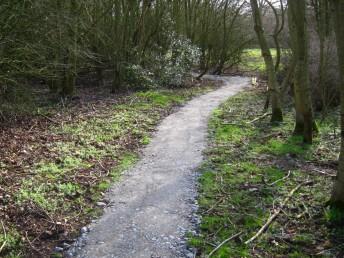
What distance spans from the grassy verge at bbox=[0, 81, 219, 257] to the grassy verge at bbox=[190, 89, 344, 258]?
1.79 meters

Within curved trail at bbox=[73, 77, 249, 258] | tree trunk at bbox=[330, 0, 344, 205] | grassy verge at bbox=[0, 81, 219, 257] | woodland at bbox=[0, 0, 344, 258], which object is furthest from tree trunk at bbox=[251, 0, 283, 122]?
tree trunk at bbox=[330, 0, 344, 205]

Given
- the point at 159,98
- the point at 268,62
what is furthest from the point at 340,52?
the point at 159,98

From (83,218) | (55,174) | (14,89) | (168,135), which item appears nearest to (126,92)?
(168,135)

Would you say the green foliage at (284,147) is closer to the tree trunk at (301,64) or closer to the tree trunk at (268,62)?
the tree trunk at (301,64)

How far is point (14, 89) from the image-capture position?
31.2ft

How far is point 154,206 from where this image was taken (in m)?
6.39

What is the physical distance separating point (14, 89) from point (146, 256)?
615 centimetres

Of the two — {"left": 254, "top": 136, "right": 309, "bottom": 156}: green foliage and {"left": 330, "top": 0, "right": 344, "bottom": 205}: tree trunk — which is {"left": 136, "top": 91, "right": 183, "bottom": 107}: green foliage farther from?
{"left": 330, "top": 0, "right": 344, "bottom": 205}: tree trunk

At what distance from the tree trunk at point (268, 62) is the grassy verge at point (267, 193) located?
0.99 metres

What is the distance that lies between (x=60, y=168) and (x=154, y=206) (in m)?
2.16

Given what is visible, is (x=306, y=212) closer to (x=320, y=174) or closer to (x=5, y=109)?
(x=320, y=174)

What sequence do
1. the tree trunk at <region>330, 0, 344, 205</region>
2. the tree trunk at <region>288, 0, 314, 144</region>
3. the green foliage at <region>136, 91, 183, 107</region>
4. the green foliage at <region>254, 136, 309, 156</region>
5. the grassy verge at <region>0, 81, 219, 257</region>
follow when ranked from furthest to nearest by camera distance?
the green foliage at <region>136, 91, 183, 107</region> < the tree trunk at <region>288, 0, 314, 144</region> < the green foliage at <region>254, 136, 309, 156</region> < the grassy verge at <region>0, 81, 219, 257</region> < the tree trunk at <region>330, 0, 344, 205</region>

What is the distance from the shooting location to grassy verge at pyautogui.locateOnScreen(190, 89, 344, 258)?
527 centimetres

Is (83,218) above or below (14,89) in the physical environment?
below
